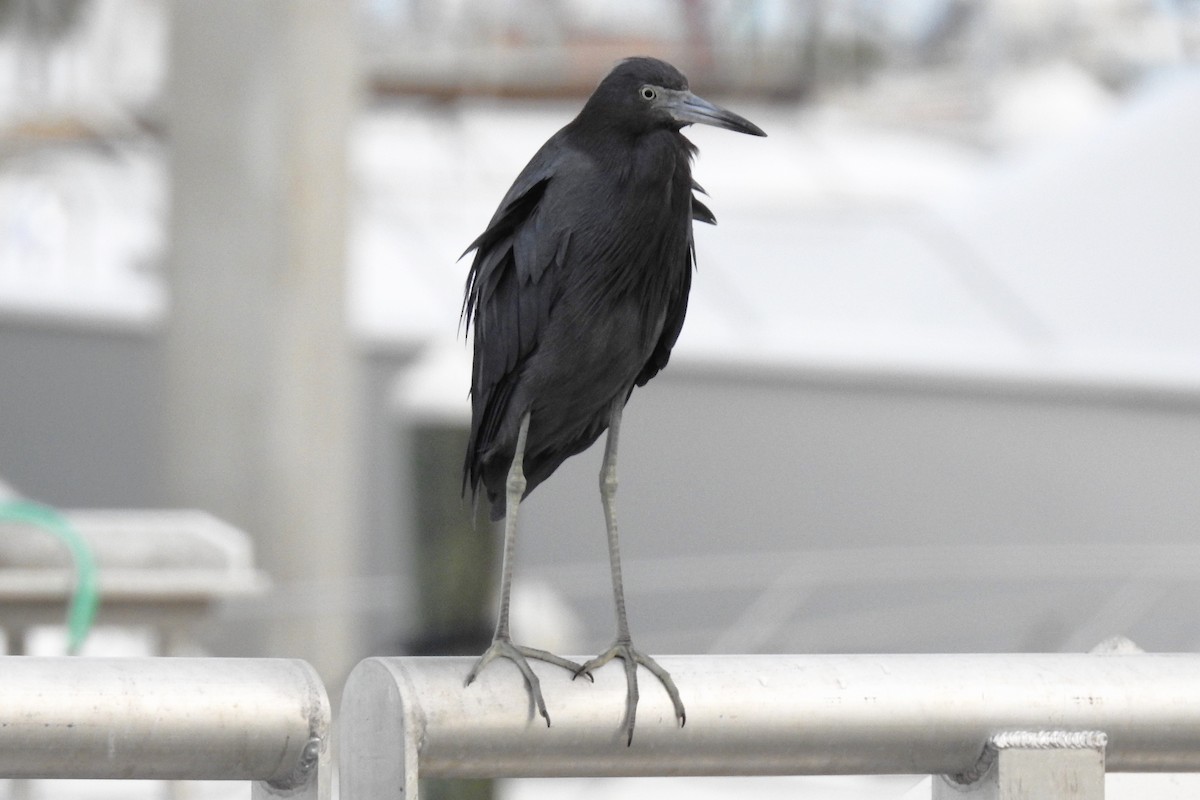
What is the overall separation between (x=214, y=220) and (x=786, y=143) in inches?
211

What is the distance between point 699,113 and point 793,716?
90 cm

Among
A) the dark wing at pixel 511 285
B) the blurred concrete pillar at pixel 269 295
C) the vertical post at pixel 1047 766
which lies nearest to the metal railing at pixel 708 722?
the vertical post at pixel 1047 766

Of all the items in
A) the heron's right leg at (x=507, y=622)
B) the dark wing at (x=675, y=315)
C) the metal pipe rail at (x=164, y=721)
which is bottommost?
the metal pipe rail at (x=164, y=721)

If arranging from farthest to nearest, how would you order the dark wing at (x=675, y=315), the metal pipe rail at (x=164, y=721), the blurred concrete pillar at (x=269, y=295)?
the blurred concrete pillar at (x=269, y=295) → the dark wing at (x=675, y=315) → the metal pipe rail at (x=164, y=721)

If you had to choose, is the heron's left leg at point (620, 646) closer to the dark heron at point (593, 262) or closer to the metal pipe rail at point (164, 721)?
the dark heron at point (593, 262)

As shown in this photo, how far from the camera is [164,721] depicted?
1.44 m

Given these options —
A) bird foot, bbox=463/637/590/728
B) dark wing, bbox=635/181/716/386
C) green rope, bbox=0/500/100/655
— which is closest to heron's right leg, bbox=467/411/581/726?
bird foot, bbox=463/637/590/728

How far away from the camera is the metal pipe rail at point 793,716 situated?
61.9 inches

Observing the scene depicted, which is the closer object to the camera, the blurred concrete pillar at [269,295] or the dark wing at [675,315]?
the dark wing at [675,315]

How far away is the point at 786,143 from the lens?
10945 mm

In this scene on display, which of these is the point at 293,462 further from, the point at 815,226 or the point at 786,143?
the point at 786,143

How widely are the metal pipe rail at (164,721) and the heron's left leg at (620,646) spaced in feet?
1.01

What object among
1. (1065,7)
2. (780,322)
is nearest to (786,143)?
(1065,7)

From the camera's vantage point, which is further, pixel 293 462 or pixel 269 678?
pixel 293 462
